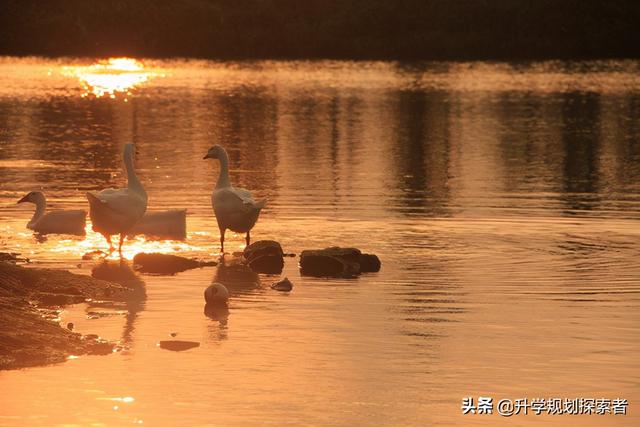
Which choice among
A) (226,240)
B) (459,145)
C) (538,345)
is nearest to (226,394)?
(538,345)

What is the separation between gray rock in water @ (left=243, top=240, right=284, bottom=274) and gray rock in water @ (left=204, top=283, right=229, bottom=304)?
2560 millimetres

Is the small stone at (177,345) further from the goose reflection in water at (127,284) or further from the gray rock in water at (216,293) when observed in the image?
the gray rock in water at (216,293)

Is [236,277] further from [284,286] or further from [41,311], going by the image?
[41,311]

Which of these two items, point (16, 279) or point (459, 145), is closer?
point (16, 279)

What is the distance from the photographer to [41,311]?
51.1 ft

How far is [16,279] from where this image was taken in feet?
54.9

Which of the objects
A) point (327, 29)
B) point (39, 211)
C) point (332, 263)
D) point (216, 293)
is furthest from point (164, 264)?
point (327, 29)

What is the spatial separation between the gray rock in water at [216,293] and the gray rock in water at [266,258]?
2.56 metres

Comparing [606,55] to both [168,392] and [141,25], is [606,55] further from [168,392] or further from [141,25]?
[168,392]

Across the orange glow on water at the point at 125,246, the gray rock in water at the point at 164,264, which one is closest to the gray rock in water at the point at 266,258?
the gray rock in water at the point at 164,264

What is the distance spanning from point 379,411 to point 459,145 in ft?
103

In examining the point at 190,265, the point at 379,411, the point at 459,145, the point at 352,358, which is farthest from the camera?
the point at 459,145

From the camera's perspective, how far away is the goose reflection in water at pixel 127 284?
1497 centimetres

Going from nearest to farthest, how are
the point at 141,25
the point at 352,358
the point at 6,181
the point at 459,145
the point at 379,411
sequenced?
the point at 379,411 → the point at 352,358 → the point at 6,181 → the point at 459,145 → the point at 141,25
